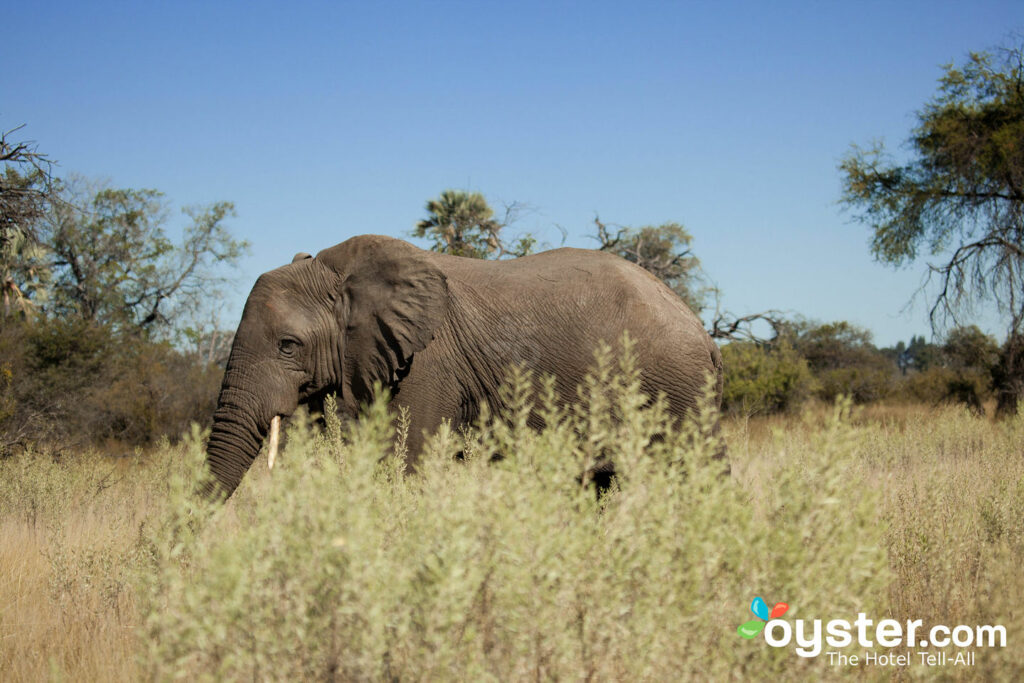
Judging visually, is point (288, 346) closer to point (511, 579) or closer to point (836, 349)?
point (511, 579)

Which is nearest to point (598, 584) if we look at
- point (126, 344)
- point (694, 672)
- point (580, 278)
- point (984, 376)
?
point (694, 672)

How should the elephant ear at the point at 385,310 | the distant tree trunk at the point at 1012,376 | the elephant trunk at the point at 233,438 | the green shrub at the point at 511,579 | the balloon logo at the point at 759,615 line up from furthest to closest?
1. the distant tree trunk at the point at 1012,376
2. the elephant ear at the point at 385,310
3. the elephant trunk at the point at 233,438
4. the balloon logo at the point at 759,615
5. the green shrub at the point at 511,579

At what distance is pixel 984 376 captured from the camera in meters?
21.7

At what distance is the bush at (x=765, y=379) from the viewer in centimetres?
2139

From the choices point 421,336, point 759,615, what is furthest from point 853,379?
point 759,615

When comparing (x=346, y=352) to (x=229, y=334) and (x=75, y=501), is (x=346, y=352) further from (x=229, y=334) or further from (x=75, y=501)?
(x=229, y=334)

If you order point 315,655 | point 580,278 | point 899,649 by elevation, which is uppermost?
→ point 580,278

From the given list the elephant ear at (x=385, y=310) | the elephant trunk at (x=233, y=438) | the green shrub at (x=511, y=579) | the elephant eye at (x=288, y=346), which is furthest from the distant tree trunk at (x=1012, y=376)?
the green shrub at (x=511, y=579)

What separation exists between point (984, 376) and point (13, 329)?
73.1 ft

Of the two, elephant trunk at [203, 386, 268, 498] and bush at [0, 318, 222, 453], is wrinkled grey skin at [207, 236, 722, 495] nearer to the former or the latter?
elephant trunk at [203, 386, 268, 498]

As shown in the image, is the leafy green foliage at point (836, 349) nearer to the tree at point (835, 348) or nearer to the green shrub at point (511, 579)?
the tree at point (835, 348)

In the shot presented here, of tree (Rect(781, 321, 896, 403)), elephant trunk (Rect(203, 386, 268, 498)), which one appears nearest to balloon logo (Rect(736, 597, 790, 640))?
elephant trunk (Rect(203, 386, 268, 498))

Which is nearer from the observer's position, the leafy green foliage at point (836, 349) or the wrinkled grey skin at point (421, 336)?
the wrinkled grey skin at point (421, 336)

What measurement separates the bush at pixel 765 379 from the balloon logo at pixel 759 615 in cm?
1904
